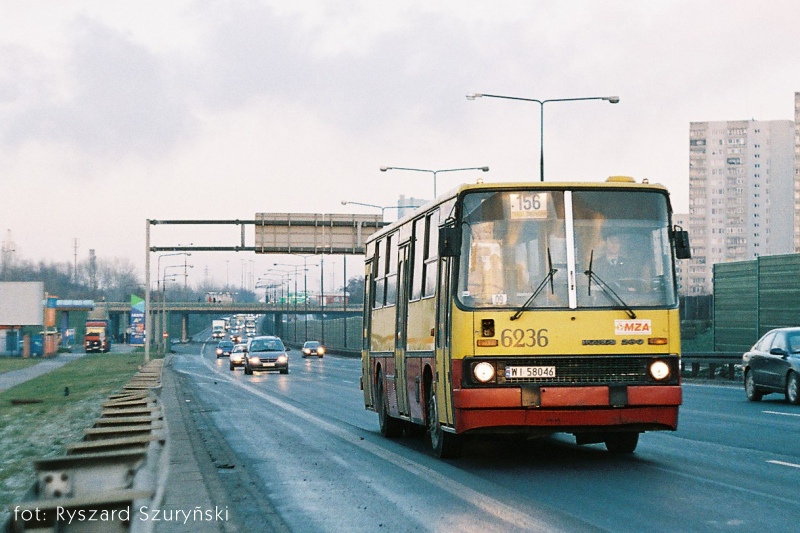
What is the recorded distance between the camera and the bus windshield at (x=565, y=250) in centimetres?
1399

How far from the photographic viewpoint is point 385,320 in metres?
19.3

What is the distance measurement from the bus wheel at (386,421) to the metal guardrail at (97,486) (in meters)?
8.57

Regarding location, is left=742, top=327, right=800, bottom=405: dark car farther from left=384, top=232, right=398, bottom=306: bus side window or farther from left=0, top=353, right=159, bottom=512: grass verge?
left=0, top=353, right=159, bottom=512: grass verge

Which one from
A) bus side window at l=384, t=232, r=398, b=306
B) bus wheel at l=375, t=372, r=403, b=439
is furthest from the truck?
bus side window at l=384, t=232, r=398, b=306

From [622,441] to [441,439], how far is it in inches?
87.1

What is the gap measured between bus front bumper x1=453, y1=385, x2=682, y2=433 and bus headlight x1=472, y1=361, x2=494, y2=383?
0.41 ft

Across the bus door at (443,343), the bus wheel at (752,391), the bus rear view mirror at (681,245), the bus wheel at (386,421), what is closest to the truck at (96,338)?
the bus wheel at (752,391)

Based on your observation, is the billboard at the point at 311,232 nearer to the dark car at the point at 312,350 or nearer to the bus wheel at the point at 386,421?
the bus wheel at the point at 386,421

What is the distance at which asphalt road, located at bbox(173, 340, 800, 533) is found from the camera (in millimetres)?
9953

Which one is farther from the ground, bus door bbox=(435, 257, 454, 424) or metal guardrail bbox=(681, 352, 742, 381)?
bus door bbox=(435, 257, 454, 424)

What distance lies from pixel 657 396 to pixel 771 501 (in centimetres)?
308

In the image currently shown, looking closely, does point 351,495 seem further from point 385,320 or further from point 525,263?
point 385,320

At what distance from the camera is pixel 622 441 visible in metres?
15.5

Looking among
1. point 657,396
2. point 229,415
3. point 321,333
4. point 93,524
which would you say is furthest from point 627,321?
point 321,333
